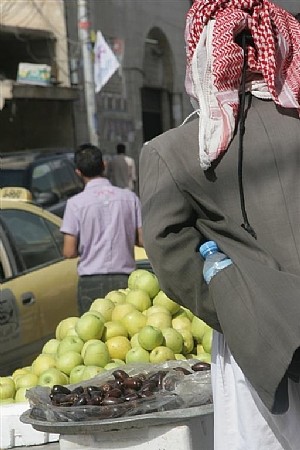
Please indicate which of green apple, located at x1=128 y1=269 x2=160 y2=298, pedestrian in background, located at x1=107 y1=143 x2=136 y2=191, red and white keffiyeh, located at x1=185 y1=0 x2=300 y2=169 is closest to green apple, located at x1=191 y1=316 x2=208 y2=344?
green apple, located at x1=128 y1=269 x2=160 y2=298

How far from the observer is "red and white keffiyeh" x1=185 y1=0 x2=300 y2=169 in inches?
90.4

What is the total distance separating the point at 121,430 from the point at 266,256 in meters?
1.32

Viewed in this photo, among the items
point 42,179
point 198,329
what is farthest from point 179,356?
point 42,179

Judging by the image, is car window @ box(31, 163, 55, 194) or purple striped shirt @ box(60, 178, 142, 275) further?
car window @ box(31, 163, 55, 194)

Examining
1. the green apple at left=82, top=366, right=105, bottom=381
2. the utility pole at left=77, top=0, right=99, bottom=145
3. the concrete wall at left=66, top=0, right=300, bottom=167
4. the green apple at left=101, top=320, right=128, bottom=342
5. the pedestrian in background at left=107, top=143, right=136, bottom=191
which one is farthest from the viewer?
the concrete wall at left=66, top=0, right=300, bottom=167

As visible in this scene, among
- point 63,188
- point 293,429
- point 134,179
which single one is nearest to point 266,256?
point 293,429

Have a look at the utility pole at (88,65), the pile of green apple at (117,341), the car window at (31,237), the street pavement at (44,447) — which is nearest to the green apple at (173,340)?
the pile of green apple at (117,341)

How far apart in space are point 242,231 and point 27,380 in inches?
96.6

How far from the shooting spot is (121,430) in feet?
11.0

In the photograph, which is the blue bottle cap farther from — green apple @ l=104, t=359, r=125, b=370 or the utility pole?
the utility pole

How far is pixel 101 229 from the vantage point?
20.4 ft

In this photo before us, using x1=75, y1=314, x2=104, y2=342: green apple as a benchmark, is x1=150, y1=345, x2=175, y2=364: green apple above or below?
below

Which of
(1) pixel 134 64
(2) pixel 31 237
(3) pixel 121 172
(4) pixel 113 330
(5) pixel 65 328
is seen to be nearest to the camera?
(4) pixel 113 330

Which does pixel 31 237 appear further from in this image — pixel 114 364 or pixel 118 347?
pixel 114 364
